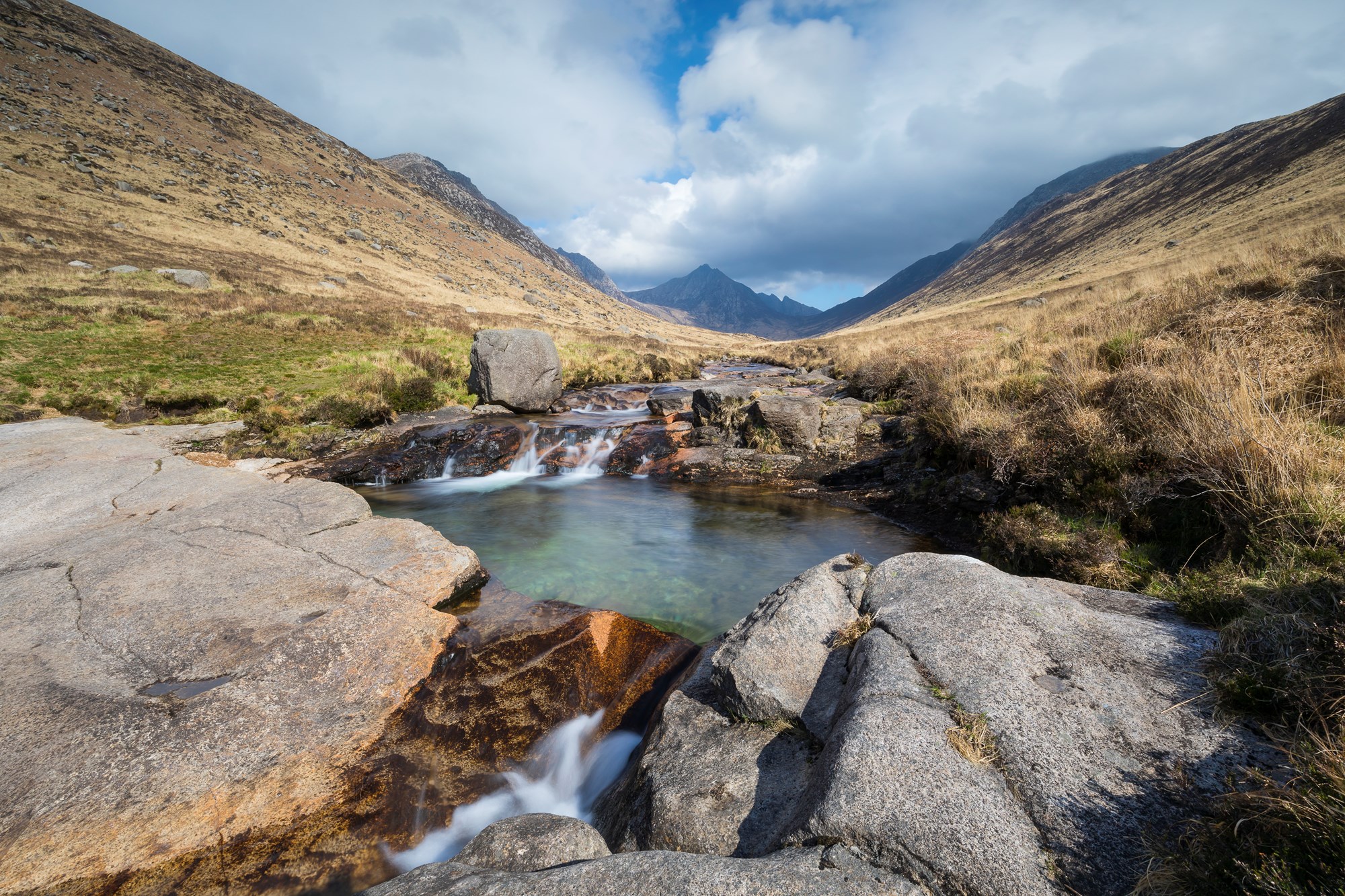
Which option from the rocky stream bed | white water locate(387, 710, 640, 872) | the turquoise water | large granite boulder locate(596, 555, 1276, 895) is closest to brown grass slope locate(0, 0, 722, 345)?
the turquoise water

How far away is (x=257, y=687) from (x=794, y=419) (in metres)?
11.5

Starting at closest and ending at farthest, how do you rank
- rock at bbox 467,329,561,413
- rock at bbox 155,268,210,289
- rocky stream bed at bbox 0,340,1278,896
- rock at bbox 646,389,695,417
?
rocky stream bed at bbox 0,340,1278,896 < rock at bbox 646,389,695,417 < rock at bbox 467,329,561,413 < rock at bbox 155,268,210,289

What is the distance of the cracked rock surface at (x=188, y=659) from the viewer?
3367 millimetres

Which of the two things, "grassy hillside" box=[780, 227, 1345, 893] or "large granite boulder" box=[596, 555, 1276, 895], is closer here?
"grassy hillside" box=[780, 227, 1345, 893]

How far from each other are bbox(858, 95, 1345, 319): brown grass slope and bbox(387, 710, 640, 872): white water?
126ft

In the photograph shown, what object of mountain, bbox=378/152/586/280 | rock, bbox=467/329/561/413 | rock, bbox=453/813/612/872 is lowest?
rock, bbox=453/813/612/872

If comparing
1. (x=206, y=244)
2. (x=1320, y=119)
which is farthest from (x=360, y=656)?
(x=1320, y=119)

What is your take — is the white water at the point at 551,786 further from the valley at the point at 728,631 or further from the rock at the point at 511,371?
the rock at the point at 511,371

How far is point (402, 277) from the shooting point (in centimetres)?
6306

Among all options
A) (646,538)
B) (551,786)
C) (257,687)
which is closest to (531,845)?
(551,786)

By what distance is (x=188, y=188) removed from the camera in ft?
193

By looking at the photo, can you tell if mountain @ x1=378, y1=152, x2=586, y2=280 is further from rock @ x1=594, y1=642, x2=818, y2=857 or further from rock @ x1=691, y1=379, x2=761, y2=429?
rock @ x1=594, y1=642, x2=818, y2=857

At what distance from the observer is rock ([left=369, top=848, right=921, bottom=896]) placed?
2.26m

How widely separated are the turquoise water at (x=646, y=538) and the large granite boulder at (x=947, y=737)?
256cm
